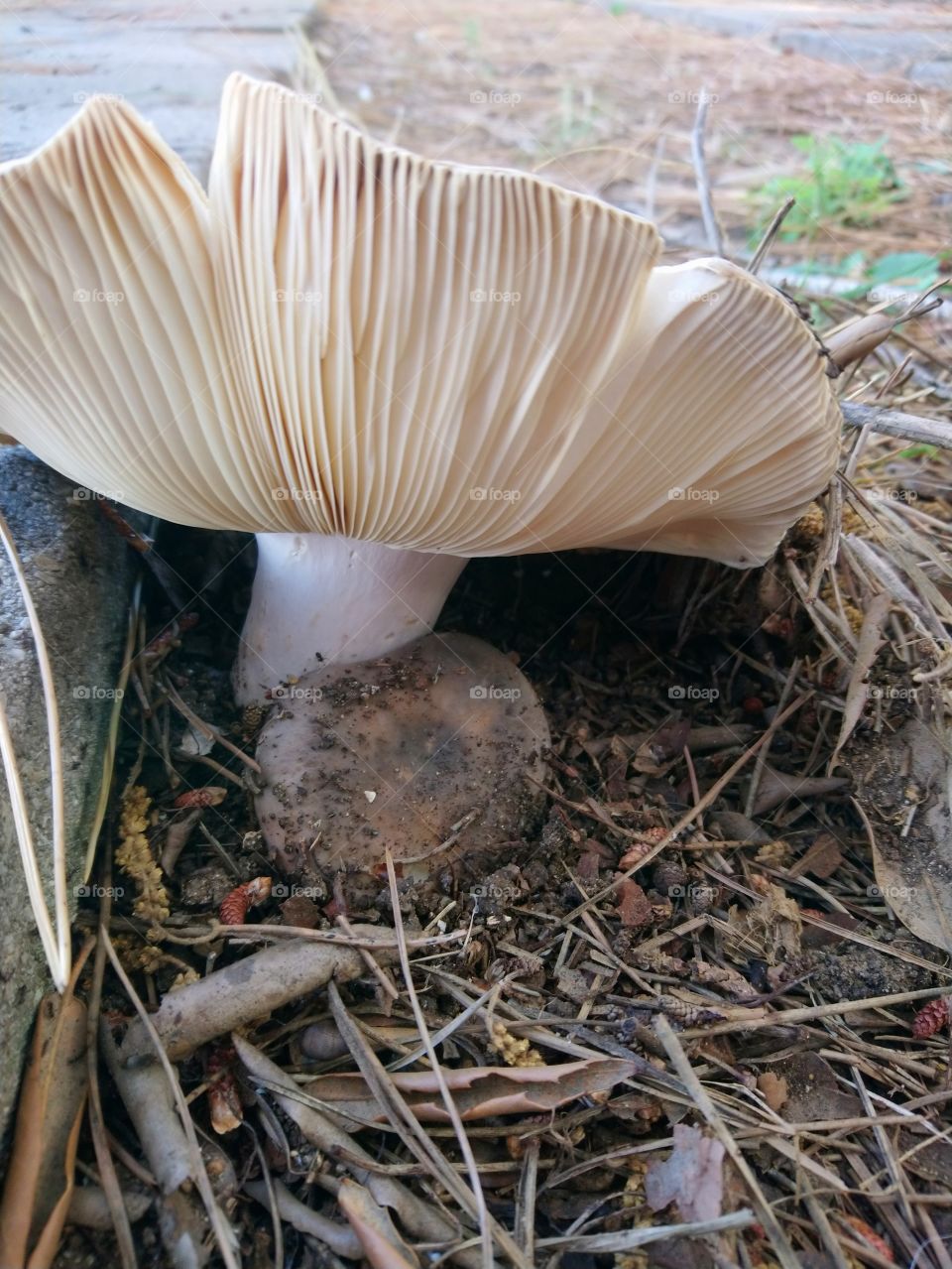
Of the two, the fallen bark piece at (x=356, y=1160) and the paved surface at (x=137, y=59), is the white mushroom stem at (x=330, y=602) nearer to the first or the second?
the fallen bark piece at (x=356, y=1160)

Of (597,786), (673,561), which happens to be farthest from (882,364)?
(597,786)

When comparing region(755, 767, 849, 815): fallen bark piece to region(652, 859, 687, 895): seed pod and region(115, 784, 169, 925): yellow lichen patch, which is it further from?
region(115, 784, 169, 925): yellow lichen patch

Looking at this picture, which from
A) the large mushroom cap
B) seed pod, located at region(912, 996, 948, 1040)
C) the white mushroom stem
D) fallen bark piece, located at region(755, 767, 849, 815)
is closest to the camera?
the large mushroom cap

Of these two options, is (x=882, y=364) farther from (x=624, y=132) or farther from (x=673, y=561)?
Answer: (x=624, y=132)

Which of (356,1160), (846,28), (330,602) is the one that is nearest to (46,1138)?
(356,1160)

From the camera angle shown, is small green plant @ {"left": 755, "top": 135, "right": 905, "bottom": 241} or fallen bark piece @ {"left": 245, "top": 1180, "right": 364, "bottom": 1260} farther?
small green plant @ {"left": 755, "top": 135, "right": 905, "bottom": 241}

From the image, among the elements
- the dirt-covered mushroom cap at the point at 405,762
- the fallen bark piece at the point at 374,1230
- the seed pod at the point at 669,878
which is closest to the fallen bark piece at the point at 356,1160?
the fallen bark piece at the point at 374,1230

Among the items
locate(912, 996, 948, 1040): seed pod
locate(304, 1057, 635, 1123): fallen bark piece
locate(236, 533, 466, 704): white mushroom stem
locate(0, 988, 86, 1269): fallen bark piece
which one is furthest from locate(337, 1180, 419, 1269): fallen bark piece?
locate(236, 533, 466, 704): white mushroom stem
